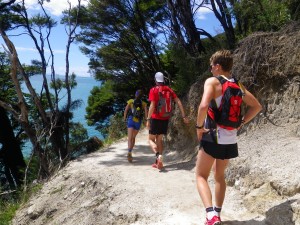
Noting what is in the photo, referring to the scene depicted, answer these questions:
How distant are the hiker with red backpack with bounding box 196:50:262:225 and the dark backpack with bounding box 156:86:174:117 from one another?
8.42ft

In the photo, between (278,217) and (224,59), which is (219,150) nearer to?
(224,59)

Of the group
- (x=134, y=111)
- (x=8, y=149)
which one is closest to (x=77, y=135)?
(x=8, y=149)

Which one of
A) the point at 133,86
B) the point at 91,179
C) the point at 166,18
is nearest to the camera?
the point at 91,179

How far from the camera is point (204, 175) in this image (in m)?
3.71

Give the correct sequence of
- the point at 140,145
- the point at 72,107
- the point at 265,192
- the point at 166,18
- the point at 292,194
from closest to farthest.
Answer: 1. the point at 292,194
2. the point at 265,192
3. the point at 140,145
4. the point at 166,18
5. the point at 72,107

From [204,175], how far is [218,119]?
63 cm

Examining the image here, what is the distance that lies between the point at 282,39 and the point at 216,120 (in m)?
4.05

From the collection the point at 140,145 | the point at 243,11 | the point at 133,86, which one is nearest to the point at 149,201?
the point at 140,145

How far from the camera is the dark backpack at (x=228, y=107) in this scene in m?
3.43

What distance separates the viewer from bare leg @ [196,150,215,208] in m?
3.59

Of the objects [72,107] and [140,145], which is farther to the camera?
[72,107]

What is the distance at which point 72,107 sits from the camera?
16016mm

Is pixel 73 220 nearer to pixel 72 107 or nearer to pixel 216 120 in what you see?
pixel 216 120

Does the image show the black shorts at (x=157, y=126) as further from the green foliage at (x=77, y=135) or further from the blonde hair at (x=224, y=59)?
the green foliage at (x=77, y=135)
